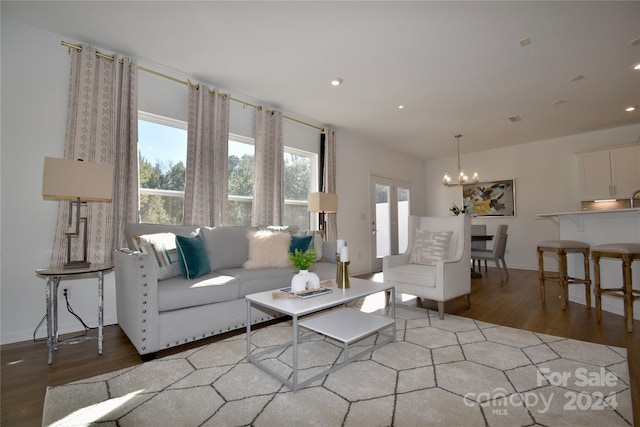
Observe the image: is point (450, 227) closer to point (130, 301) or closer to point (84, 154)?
point (130, 301)

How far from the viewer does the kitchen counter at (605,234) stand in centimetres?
293

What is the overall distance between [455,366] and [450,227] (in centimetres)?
185

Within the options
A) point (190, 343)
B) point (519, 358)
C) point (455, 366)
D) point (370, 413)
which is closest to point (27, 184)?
point (190, 343)

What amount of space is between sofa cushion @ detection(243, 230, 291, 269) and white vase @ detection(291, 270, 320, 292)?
0.89 metres

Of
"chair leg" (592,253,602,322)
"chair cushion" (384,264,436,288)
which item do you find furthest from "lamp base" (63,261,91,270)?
"chair leg" (592,253,602,322)

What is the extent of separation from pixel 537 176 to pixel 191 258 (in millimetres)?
6889

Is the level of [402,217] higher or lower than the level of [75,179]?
lower

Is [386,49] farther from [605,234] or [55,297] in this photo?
[55,297]

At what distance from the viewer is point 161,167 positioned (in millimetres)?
3303

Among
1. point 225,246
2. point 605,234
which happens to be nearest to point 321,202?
point 225,246

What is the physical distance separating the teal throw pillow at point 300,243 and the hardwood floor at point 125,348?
3.79 feet

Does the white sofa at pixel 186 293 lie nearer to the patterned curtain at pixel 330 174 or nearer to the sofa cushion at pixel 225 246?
the sofa cushion at pixel 225 246

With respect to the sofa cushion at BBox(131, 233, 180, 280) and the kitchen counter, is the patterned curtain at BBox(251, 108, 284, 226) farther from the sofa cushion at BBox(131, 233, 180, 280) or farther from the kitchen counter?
the kitchen counter

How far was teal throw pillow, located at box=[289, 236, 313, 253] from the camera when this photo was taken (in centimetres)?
324
